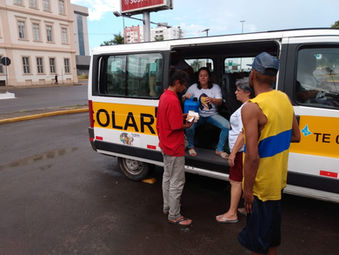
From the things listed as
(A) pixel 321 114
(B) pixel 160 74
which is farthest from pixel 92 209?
(A) pixel 321 114

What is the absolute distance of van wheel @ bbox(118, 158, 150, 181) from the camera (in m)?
A: 4.45

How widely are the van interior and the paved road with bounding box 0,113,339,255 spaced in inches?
24.1

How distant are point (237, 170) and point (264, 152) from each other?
140 cm

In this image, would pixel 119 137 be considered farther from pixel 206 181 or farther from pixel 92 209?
pixel 206 181

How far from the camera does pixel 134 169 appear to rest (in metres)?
4.56

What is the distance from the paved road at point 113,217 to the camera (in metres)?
2.88

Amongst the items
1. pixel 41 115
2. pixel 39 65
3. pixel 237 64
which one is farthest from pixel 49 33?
pixel 237 64

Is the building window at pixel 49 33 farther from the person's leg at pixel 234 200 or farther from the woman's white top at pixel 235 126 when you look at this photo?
the person's leg at pixel 234 200

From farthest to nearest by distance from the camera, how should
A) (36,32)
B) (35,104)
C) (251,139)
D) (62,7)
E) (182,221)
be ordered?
1. (62,7)
2. (36,32)
3. (35,104)
4. (182,221)
5. (251,139)

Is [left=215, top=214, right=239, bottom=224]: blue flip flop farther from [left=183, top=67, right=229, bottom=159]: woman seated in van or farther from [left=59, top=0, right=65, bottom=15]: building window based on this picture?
[left=59, top=0, right=65, bottom=15]: building window

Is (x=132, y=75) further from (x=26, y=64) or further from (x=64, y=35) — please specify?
(x=64, y=35)

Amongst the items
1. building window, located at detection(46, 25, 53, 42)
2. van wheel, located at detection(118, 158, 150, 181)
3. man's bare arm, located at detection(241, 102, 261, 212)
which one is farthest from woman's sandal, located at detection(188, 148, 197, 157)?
building window, located at detection(46, 25, 53, 42)

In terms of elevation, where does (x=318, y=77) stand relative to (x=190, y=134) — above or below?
above

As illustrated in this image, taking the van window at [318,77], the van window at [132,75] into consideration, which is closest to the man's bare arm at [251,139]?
the van window at [318,77]
